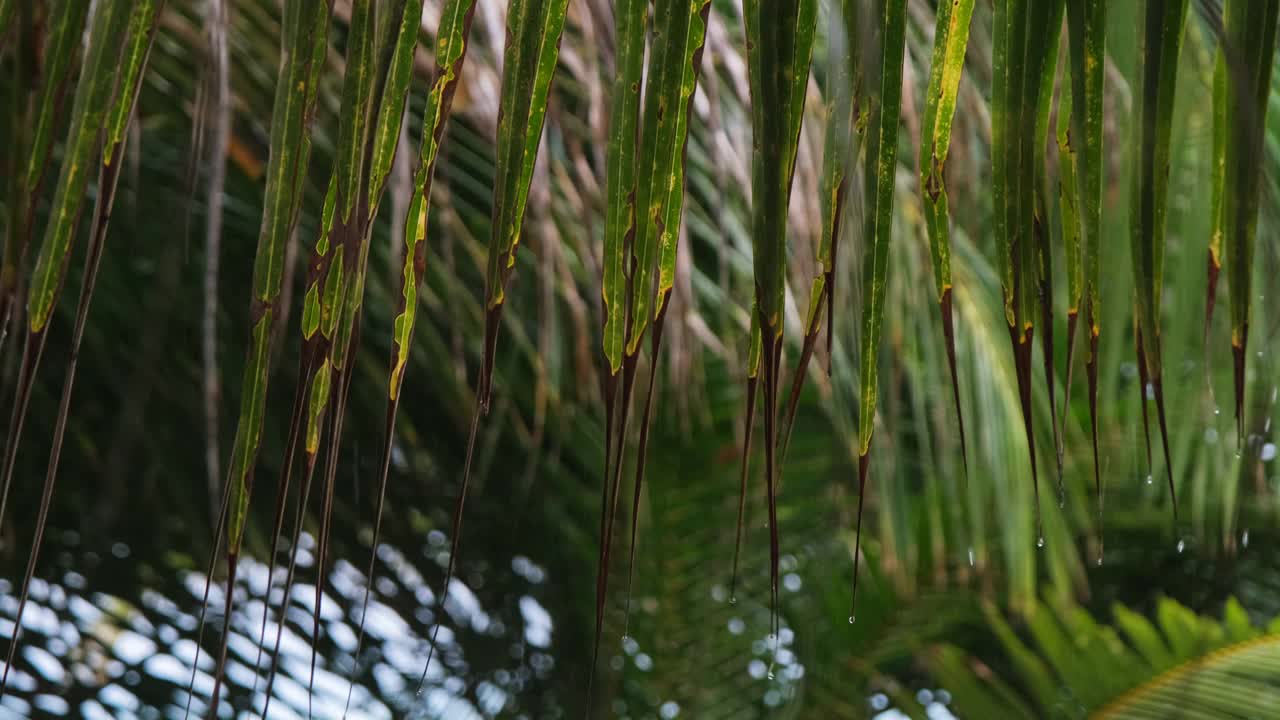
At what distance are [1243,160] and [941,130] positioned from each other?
0.19 ft

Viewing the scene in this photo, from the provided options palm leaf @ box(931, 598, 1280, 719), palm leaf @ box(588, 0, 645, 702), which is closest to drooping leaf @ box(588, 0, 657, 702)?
palm leaf @ box(588, 0, 645, 702)

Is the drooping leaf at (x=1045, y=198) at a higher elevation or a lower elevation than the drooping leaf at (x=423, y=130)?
lower

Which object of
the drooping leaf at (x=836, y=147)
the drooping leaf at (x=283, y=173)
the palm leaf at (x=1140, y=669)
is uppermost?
the drooping leaf at (x=283, y=173)

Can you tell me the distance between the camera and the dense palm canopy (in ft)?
0.67

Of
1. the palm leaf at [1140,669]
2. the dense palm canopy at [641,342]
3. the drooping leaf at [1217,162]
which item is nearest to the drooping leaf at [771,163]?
the dense palm canopy at [641,342]

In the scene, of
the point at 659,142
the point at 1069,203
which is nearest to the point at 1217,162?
the point at 1069,203

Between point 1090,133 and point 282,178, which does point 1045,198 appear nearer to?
point 1090,133

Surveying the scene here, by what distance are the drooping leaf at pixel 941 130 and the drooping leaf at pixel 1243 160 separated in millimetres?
48

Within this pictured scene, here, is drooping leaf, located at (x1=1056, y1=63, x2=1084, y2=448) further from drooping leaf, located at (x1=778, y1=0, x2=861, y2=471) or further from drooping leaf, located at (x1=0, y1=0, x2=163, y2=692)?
drooping leaf, located at (x1=0, y1=0, x2=163, y2=692)

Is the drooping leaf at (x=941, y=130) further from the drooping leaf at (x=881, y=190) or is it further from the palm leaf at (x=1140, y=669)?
the palm leaf at (x=1140, y=669)

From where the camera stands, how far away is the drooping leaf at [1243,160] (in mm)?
188

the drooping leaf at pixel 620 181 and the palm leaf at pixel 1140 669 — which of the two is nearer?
the drooping leaf at pixel 620 181

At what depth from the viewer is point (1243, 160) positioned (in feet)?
0.62

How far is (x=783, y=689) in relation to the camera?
1.19 meters
